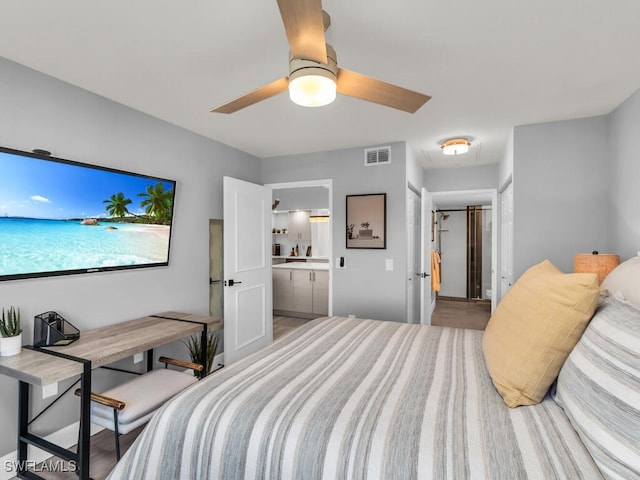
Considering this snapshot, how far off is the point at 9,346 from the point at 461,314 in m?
5.96

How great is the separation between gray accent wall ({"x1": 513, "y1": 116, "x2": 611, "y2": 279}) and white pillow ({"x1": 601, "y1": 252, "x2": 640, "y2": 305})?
119 centimetres

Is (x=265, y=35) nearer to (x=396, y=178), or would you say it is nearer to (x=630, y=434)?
(x=630, y=434)

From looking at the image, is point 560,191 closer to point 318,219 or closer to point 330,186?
point 330,186

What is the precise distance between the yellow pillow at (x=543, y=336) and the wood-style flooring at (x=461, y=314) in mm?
4096

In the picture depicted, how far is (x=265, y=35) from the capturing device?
170cm

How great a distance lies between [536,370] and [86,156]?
2.93 m

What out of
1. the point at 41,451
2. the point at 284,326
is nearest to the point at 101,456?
the point at 41,451

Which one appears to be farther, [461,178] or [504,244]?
[461,178]

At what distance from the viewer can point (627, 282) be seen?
1.66m

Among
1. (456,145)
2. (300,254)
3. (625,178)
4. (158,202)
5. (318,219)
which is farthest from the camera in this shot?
(300,254)

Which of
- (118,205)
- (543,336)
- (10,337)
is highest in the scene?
(118,205)

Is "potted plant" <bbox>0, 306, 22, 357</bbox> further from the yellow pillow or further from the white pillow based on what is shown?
the white pillow

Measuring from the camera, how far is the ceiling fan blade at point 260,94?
165 centimetres

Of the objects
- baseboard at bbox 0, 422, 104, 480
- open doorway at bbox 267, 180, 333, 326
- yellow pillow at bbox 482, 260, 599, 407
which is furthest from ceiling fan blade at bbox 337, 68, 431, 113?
open doorway at bbox 267, 180, 333, 326
